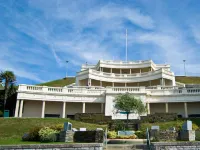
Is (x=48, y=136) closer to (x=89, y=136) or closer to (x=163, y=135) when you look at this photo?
(x=89, y=136)

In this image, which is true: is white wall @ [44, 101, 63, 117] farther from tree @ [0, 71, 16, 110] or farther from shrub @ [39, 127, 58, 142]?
shrub @ [39, 127, 58, 142]

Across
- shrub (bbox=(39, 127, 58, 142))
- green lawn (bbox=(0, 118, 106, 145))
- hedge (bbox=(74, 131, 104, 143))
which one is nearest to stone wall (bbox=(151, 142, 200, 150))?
hedge (bbox=(74, 131, 104, 143))

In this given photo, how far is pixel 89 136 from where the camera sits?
19172mm

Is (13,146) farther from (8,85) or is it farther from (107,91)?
(8,85)

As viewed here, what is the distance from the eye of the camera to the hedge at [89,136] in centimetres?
1862

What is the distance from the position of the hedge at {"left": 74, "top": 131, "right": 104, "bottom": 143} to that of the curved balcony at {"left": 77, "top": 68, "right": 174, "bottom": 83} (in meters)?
38.9

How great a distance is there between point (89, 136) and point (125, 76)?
1738 inches

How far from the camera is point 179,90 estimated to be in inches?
1777

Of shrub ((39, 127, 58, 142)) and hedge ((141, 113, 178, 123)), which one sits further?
hedge ((141, 113, 178, 123))

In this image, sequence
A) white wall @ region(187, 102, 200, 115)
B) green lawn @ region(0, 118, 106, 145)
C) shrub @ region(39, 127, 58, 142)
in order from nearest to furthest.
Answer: shrub @ region(39, 127, 58, 142) < green lawn @ region(0, 118, 106, 145) < white wall @ region(187, 102, 200, 115)

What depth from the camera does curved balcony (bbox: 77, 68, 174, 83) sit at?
193 feet

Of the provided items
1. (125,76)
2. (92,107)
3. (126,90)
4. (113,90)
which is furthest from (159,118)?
(125,76)

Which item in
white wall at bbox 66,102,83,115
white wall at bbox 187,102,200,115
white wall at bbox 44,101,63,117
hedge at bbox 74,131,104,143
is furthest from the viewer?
white wall at bbox 66,102,83,115

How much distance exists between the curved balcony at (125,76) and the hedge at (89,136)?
3891 cm
